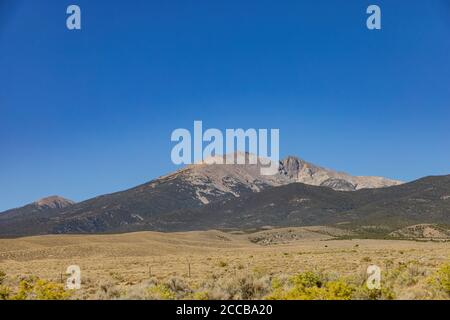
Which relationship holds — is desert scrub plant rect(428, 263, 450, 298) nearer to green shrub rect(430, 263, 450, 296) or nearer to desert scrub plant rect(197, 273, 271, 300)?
Result: green shrub rect(430, 263, 450, 296)

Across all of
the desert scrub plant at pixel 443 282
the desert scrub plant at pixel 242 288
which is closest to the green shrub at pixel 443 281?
the desert scrub plant at pixel 443 282

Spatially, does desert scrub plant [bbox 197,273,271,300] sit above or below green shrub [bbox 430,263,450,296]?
below

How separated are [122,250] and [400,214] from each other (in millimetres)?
149404

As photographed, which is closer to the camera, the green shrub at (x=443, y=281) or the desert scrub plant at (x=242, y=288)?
the green shrub at (x=443, y=281)

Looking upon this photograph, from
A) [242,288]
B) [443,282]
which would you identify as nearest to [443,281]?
[443,282]

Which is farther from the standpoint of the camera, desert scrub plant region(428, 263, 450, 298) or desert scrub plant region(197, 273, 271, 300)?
desert scrub plant region(197, 273, 271, 300)

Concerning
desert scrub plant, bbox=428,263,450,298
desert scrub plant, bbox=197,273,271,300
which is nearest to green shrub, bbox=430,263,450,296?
desert scrub plant, bbox=428,263,450,298

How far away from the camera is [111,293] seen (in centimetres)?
1802

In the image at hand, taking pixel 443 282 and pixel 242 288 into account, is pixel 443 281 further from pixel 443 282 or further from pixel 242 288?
pixel 242 288

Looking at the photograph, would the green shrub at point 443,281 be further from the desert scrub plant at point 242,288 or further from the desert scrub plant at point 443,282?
the desert scrub plant at point 242,288

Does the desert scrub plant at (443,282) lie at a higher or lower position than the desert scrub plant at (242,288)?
higher
